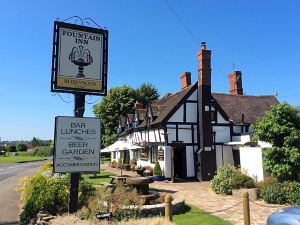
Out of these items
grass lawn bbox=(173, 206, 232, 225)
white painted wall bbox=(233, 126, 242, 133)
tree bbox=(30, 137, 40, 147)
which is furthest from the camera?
tree bbox=(30, 137, 40, 147)

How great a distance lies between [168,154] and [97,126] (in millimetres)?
15316

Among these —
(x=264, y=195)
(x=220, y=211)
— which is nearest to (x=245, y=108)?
(x=264, y=195)

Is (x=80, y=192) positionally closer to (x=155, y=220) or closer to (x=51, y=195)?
(x=51, y=195)

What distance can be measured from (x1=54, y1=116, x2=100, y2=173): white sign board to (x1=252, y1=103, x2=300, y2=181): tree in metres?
8.87

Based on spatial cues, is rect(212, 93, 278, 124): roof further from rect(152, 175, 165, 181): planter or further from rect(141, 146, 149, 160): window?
rect(152, 175, 165, 181): planter

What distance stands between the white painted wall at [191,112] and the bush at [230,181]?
855 centimetres

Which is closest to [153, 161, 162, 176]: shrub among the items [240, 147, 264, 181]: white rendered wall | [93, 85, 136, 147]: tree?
[240, 147, 264, 181]: white rendered wall

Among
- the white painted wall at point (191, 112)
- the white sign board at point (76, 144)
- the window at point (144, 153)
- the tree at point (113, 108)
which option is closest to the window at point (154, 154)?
the window at point (144, 153)

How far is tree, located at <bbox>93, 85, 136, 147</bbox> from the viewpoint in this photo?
5259 centimetres

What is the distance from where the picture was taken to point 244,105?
3253 centimetres

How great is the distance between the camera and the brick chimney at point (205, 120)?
25.4 metres

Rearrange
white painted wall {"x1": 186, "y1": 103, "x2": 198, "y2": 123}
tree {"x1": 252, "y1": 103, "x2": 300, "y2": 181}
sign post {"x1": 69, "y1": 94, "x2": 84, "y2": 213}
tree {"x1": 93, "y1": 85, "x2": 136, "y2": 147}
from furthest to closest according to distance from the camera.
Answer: tree {"x1": 93, "y1": 85, "x2": 136, "y2": 147} → white painted wall {"x1": 186, "y1": 103, "x2": 198, "y2": 123} → tree {"x1": 252, "y1": 103, "x2": 300, "y2": 181} → sign post {"x1": 69, "y1": 94, "x2": 84, "y2": 213}

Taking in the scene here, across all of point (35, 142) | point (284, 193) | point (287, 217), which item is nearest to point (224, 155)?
point (284, 193)

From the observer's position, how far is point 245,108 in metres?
32.1
